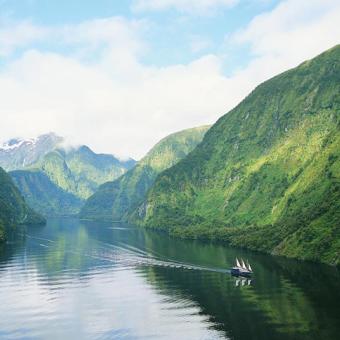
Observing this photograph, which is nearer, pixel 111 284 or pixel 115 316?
pixel 115 316

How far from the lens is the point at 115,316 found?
5536 inches

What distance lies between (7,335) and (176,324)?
137 feet

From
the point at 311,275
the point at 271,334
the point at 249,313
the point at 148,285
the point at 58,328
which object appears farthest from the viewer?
the point at 311,275

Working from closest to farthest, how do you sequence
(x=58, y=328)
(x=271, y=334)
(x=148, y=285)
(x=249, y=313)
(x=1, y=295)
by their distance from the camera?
(x=271, y=334) → (x=58, y=328) → (x=249, y=313) → (x=1, y=295) → (x=148, y=285)

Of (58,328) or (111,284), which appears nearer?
(58,328)

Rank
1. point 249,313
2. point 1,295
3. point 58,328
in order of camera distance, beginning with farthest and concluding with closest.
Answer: point 1,295
point 249,313
point 58,328

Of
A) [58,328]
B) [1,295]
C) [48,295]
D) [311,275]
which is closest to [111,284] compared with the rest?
[48,295]

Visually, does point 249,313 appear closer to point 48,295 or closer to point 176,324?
point 176,324

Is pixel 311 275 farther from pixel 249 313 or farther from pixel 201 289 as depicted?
pixel 249 313

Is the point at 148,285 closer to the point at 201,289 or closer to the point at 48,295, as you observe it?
the point at 201,289

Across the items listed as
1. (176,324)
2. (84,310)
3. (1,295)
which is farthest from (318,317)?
(1,295)

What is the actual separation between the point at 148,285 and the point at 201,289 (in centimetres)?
2152

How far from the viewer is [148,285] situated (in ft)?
609

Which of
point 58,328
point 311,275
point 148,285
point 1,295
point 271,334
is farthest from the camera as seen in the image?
point 311,275
